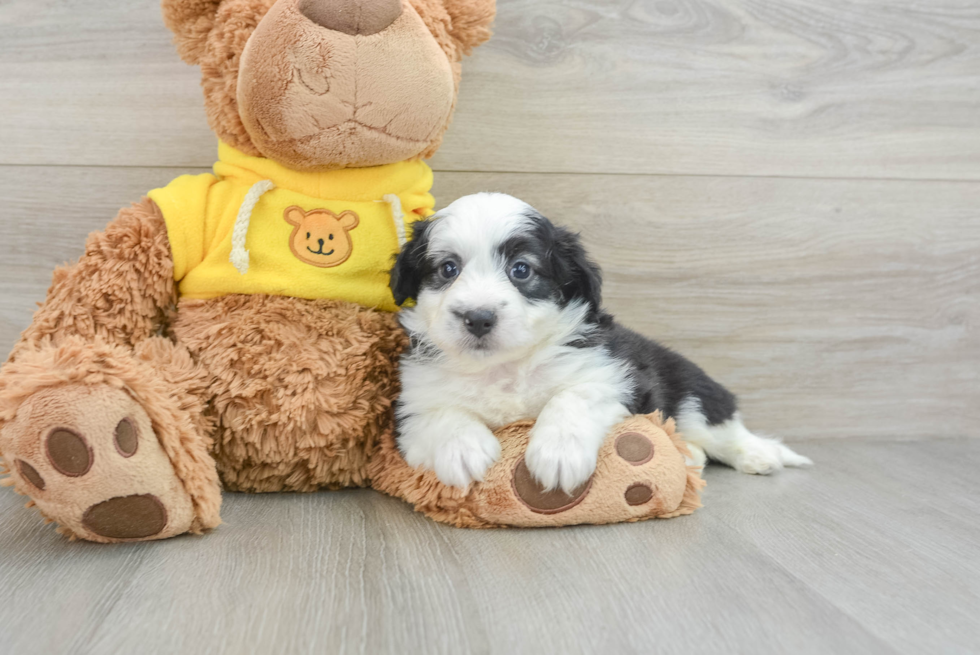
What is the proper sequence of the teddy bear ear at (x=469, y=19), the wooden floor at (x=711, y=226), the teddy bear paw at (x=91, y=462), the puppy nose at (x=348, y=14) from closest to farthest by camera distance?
the teddy bear paw at (x=91, y=462), the wooden floor at (x=711, y=226), the puppy nose at (x=348, y=14), the teddy bear ear at (x=469, y=19)

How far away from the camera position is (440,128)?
1.53 metres

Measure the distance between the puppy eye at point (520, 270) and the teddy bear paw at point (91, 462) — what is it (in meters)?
0.69

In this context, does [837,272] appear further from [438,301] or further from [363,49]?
[363,49]

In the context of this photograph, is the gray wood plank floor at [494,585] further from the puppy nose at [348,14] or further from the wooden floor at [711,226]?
the puppy nose at [348,14]

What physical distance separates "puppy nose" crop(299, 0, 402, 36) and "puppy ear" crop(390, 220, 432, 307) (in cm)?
38

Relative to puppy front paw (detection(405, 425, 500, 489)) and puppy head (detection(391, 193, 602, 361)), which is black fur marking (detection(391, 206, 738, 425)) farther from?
puppy front paw (detection(405, 425, 500, 489))

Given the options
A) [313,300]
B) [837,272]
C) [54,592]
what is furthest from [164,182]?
[837,272]

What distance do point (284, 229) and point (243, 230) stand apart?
8 centimetres

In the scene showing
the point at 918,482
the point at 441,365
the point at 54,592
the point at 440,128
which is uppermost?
the point at 440,128

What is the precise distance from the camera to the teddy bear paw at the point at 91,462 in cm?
111

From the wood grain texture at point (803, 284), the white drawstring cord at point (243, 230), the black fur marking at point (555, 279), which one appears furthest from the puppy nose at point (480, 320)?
the wood grain texture at point (803, 284)

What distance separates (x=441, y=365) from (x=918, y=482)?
1218mm

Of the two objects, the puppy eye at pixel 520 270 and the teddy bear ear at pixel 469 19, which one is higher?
the teddy bear ear at pixel 469 19

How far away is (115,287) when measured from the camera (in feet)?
4.68
